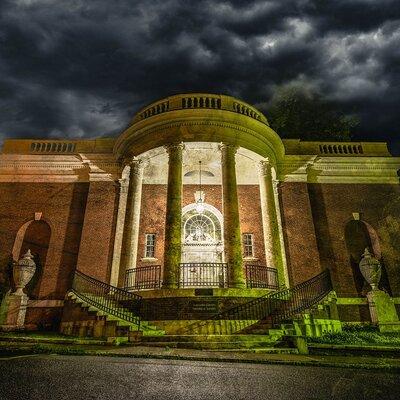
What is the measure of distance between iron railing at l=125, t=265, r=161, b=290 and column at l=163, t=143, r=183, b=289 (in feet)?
2.65

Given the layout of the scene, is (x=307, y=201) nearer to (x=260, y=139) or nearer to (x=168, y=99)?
(x=260, y=139)

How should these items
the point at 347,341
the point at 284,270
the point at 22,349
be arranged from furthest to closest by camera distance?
the point at 284,270
the point at 347,341
the point at 22,349

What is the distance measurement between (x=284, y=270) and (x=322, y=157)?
22.9ft

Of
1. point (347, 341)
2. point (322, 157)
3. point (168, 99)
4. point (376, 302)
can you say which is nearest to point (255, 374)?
point (347, 341)

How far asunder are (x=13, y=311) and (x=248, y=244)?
36.2 feet

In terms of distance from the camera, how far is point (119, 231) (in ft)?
48.1

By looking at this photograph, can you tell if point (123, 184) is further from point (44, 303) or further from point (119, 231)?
point (44, 303)

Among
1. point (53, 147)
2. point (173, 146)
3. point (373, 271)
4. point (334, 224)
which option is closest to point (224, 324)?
point (373, 271)

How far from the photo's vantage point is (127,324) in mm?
8750

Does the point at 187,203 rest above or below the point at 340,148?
below

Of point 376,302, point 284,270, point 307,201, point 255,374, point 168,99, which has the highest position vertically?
point 168,99

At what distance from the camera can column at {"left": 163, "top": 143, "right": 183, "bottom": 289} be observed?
1104 centimetres

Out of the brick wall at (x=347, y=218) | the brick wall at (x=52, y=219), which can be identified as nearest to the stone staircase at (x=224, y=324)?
the brick wall at (x=347, y=218)

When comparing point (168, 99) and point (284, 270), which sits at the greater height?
point (168, 99)
